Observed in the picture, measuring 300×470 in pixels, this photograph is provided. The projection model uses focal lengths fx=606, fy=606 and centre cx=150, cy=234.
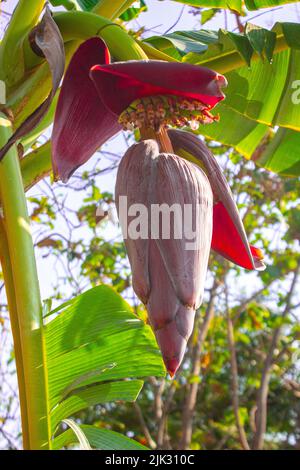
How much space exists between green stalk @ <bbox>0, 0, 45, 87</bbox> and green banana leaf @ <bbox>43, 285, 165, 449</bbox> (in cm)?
23

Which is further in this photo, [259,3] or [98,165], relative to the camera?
[98,165]

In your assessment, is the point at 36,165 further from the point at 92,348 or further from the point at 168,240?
the point at 168,240

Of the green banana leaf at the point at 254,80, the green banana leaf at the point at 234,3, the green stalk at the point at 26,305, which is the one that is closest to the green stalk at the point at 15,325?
the green stalk at the point at 26,305

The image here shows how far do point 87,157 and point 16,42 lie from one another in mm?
170

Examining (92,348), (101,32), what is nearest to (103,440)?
(92,348)

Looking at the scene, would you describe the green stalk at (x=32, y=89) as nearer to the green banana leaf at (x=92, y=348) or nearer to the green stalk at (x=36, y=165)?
the green stalk at (x=36, y=165)

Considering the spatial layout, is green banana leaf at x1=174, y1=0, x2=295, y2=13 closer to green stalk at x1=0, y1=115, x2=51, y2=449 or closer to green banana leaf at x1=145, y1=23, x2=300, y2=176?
green banana leaf at x1=145, y1=23, x2=300, y2=176

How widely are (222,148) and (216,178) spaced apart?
6.09ft

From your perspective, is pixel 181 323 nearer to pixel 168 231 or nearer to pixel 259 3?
pixel 168 231

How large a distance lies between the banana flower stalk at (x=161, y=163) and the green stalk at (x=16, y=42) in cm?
14

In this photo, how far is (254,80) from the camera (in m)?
0.87

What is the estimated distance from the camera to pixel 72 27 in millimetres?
512

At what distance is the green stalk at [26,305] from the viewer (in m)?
0.50

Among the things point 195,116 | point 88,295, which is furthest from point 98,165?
point 195,116
